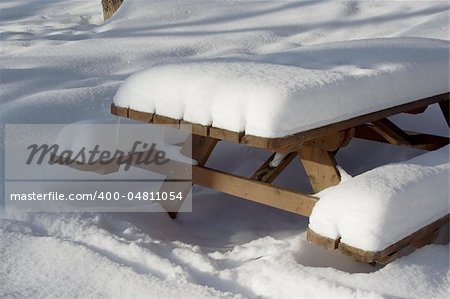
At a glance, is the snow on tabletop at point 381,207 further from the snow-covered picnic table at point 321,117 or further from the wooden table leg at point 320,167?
the wooden table leg at point 320,167

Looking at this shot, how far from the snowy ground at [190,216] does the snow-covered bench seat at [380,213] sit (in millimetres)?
155

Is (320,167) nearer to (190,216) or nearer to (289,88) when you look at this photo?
(289,88)

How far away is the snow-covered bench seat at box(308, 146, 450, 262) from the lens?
240 cm

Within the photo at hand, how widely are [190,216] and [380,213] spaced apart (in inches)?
62.4

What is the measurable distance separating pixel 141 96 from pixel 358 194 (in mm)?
1203

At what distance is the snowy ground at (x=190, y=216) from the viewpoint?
253 cm

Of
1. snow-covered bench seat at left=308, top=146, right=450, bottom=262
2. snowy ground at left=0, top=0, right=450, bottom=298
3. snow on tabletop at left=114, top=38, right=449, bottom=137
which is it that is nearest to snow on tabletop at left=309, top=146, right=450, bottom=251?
snow-covered bench seat at left=308, top=146, right=450, bottom=262

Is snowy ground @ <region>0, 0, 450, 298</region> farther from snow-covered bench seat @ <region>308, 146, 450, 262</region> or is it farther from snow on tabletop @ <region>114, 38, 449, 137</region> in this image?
snow on tabletop @ <region>114, 38, 449, 137</region>

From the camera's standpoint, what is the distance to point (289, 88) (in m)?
A: 2.65

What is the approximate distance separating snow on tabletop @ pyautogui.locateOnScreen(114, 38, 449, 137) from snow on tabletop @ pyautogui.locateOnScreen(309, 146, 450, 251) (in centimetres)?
33

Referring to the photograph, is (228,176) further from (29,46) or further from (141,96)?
(29,46)

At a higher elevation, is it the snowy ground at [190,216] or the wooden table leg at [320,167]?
A: the wooden table leg at [320,167]

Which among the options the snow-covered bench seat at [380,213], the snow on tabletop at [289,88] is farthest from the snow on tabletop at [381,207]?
the snow on tabletop at [289,88]

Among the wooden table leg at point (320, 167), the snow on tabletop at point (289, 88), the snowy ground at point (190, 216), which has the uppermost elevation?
the snow on tabletop at point (289, 88)
